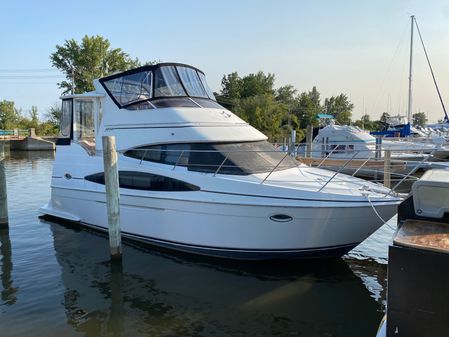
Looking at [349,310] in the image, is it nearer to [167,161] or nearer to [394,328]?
[394,328]

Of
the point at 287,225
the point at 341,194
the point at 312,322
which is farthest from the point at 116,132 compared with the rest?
the point at 312,322

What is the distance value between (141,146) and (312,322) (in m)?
4.67

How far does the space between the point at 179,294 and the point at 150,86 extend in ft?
14.5

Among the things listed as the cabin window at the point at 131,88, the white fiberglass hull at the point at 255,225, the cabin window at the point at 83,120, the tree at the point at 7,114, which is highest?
the tree at the point at 7,114

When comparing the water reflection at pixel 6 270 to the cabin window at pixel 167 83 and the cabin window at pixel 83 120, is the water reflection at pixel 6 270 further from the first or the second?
the cabin window at pixel 167 83

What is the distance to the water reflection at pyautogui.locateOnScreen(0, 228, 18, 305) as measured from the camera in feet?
19.8

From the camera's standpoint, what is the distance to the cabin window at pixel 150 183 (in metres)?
7.06

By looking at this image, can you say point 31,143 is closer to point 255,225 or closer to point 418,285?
point 255,225

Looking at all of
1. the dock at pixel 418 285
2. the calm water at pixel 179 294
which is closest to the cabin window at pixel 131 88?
the calm water at pixel 179 294

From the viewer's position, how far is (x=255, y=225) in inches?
254

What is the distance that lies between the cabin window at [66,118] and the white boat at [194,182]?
0.03 metres

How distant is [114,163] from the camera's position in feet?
23.3

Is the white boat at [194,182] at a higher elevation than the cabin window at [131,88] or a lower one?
lower

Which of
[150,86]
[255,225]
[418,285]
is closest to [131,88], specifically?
[150,86]
